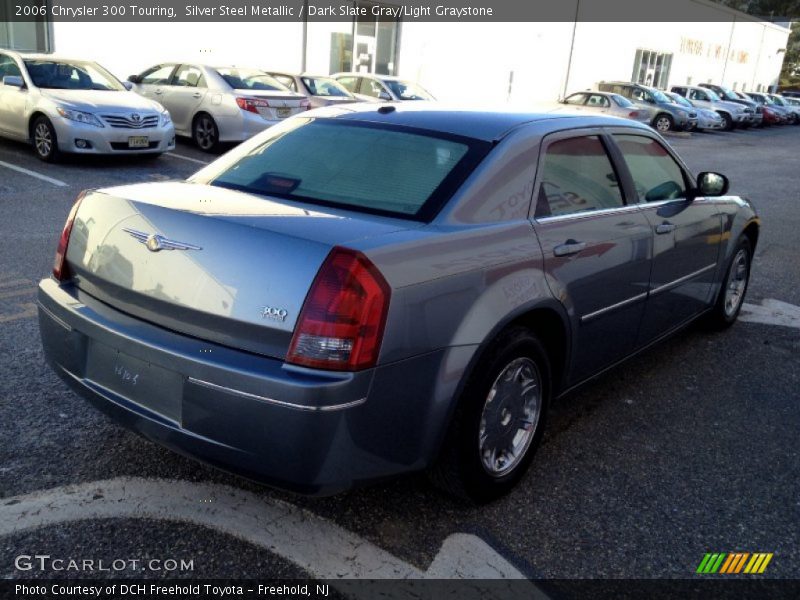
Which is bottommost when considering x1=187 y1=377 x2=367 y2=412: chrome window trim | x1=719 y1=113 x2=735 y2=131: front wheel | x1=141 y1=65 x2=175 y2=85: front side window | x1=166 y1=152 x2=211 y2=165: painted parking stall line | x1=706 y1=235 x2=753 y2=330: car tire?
x1=719 y1=113 x2=735 y2=131: front wheel

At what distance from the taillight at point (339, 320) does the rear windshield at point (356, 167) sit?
54 centimetres

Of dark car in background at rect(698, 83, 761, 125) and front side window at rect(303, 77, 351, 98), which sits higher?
front side window at rect(303, 77, 351, 98)

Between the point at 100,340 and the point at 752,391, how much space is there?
3516 mm

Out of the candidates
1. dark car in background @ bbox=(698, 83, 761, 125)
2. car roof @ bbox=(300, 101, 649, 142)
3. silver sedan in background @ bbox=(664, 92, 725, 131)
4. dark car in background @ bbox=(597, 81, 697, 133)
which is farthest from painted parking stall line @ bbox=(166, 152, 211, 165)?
dark car in background @ bbox=(698, 83, 761, 125)

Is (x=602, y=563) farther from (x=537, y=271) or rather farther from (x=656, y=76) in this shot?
(x=656, y=76)

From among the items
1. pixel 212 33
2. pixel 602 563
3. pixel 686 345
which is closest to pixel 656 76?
pixel 212 33

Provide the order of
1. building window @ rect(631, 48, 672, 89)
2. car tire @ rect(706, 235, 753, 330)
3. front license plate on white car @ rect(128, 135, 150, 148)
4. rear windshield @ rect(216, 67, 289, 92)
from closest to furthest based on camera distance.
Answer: car tire @ rect(706, 235, 753, 330) < front license plate on white car @ rect(128, 135, 150, 148) < rear windshield @ rect(216, 67, 289, 92) < building window @ rect(631, 48, 672, 89)

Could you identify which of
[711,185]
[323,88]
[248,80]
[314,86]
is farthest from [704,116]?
[711,185]

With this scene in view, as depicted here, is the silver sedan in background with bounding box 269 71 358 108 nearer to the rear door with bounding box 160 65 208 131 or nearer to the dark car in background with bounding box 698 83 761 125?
the rear door with bounding box 160 65 208 131

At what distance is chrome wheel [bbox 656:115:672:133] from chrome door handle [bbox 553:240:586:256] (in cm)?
2511

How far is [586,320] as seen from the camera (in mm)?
3406

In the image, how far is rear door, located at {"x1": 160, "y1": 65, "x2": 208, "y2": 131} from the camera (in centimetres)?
1283

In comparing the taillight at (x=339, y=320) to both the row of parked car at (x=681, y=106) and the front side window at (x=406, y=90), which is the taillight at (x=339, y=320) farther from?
the row of parked car at (x=681, y=106)

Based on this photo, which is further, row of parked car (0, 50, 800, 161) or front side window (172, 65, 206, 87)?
front side window (172, 65, 206, 87)
